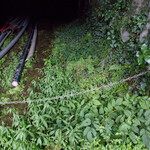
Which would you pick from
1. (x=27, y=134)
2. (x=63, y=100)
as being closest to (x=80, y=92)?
(x=63, y=100)

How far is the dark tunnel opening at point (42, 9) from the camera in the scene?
1303 cm

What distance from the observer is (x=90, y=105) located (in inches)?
273

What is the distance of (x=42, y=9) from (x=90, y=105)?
8.49 metres

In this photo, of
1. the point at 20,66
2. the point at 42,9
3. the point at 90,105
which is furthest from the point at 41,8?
Result: the point at 90,105

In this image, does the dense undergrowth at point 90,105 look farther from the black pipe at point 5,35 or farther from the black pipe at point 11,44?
the black pipe at point 5,35

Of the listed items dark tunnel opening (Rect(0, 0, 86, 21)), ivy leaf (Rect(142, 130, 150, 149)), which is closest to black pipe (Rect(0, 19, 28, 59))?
dark tunnel opening (Rect(0, 0, 86, 21))

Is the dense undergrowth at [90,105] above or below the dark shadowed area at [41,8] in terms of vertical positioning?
above

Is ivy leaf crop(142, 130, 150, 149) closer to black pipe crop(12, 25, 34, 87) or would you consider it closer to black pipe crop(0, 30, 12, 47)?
black pipe crop(12, 25, 34, 87)

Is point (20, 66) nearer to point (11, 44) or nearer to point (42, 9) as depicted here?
point (11, 44)

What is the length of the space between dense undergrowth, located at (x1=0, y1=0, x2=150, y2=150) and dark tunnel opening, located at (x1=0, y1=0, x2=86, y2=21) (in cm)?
415

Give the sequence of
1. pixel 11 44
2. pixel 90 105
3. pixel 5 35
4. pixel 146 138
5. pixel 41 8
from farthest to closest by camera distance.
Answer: pixel 41 8 → pixel 5 35 → pixel 11 44 → pixel 90 105 → pixel 146 138

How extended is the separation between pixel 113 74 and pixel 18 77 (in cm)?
254

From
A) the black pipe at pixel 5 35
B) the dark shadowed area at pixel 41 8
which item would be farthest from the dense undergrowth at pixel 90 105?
the dark shadowed area at pixel 41 8

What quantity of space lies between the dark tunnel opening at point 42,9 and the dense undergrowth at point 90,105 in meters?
4.15
